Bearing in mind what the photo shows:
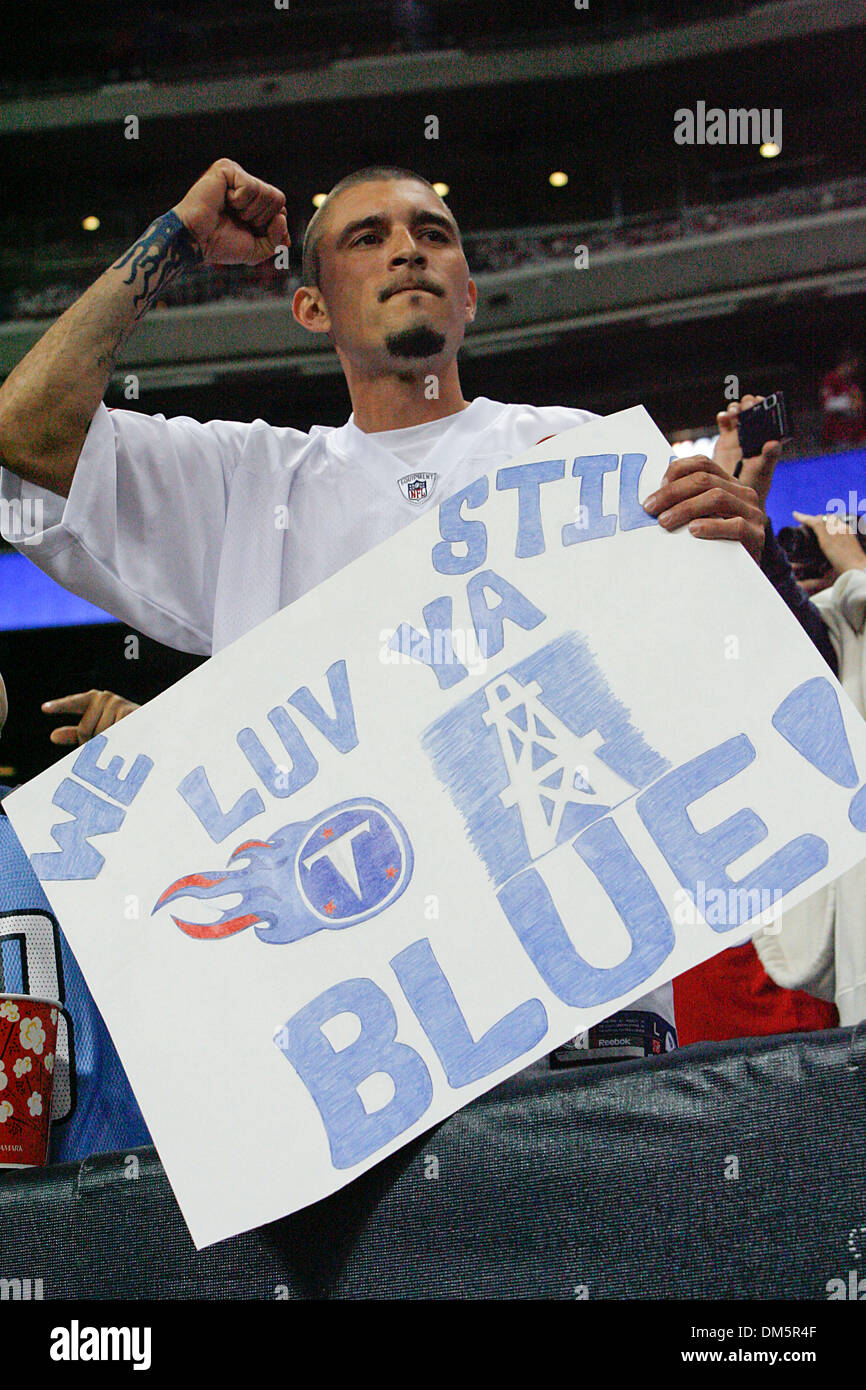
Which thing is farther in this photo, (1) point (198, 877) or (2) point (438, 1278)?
(1) point (198, 877)

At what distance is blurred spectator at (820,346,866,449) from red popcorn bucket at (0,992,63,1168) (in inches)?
271

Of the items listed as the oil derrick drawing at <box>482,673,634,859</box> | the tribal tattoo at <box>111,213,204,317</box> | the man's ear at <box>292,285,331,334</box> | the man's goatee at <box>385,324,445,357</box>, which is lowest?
the oil derrick drawing at <box>482,673,634,859</box>

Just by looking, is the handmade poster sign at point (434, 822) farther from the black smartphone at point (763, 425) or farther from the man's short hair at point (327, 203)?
the man's short hair at point (327, 203)

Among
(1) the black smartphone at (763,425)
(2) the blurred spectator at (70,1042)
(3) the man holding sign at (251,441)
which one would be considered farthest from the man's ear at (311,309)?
(2) the blurred spectator at (70,1042)

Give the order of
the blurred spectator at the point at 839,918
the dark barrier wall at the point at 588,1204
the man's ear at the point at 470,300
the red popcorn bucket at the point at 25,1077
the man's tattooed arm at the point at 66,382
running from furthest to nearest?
1. the blurred spectator at the point at 839,918
2. the man's ear at the point at 470,300
3. the man's tattooed arm at the point at 66,382
4. the red popcorn bucket at the point at 25,1077
5. the dark barrier wall at the point at 588,1204

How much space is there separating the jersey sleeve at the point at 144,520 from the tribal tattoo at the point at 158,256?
11cm

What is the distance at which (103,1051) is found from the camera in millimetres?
963

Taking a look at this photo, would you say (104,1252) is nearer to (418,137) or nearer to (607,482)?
(607,482)

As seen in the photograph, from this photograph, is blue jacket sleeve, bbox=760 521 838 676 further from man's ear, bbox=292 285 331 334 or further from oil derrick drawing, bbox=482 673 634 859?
man's ear, bbox=292 285 331 334

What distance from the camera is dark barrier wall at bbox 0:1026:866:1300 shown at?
630mm

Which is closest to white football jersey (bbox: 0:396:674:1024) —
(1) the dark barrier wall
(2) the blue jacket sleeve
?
(2) the blue jacket sleeve

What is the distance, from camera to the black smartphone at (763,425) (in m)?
1.19
